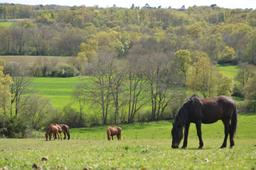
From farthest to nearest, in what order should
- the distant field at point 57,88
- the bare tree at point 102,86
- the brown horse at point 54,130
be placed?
the distant field at point 57,88 → the bare tree at point 102,86 → the brown horse at point 54,130

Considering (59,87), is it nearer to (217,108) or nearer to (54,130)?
(54,130)

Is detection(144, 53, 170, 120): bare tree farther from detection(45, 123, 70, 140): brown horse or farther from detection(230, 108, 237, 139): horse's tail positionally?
detection(230, 108, 237, 139): horse's tail

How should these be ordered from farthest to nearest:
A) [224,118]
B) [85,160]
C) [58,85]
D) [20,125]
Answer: [58,85] < [20,125] < [224,118] < [85,160]

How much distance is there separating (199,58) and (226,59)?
41.1m

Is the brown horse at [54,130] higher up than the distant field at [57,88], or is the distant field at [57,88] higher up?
the brown horse at [54,130]

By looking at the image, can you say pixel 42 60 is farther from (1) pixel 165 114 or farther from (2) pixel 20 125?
(2) pixel 20 125

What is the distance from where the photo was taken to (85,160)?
14.4 metres

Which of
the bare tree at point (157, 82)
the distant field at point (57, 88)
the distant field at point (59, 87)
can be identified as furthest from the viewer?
the distant field at point (59, 87)

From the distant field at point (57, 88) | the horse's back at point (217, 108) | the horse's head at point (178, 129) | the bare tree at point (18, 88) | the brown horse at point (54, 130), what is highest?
the horse's back at point (217, 108)

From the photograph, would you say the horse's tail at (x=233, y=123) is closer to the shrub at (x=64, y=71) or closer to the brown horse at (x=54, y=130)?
the brown horse at (x=54, y=130)

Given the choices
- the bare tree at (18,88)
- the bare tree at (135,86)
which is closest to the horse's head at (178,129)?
the bare tree at (18,88)

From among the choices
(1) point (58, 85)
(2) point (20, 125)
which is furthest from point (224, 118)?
(1) point (58, 85)

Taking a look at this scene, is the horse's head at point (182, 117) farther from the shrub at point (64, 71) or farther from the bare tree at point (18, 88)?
the shrub at point (64, 71)

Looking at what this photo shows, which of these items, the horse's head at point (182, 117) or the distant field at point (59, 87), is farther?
the distant field at point (59, 87)
